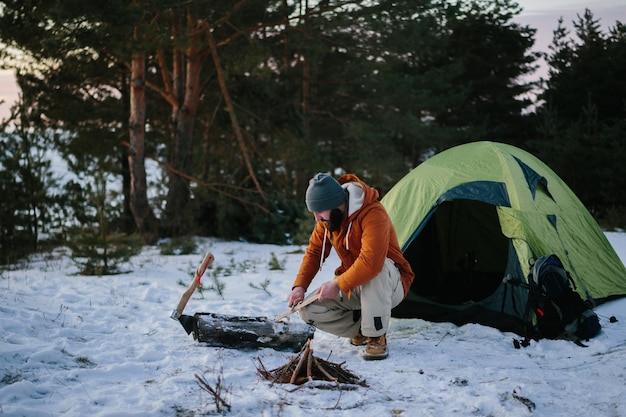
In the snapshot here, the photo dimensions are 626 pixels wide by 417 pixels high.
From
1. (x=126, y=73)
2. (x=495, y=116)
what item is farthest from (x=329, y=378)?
(x=495, y=116)

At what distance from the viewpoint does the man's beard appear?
401 centimetres

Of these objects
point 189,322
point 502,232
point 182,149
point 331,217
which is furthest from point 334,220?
point 182,149

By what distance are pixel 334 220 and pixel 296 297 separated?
62cm

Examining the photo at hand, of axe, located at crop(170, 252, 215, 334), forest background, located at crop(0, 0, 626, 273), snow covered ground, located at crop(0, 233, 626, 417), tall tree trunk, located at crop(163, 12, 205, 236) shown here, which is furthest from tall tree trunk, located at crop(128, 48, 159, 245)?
→ axe, located at crop(170, 252, 215, 334)

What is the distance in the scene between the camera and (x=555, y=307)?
14.3ft

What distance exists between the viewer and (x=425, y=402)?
10.3 feet

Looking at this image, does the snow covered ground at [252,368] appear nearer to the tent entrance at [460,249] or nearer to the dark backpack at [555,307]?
the dark backpack at [555,307]

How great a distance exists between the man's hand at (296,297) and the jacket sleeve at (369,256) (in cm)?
42

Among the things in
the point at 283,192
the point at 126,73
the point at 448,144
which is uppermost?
the point at 126,73

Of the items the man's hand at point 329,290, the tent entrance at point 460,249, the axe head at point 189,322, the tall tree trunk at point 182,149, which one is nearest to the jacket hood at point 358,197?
the man's hand at point 329,290

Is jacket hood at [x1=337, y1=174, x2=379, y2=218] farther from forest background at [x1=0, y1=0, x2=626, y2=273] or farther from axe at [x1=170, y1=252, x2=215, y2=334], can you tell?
forest background at [x1=0, y1=0, x2=626, y2=273]

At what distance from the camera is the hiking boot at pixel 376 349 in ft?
12.7

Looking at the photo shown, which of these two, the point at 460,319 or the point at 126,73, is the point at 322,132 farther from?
the point at 460,319

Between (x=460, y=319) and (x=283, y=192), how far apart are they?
750 cm
